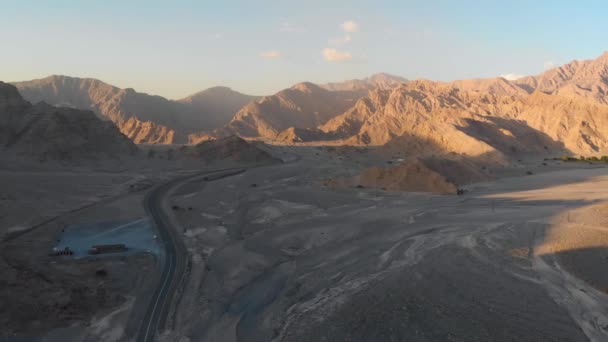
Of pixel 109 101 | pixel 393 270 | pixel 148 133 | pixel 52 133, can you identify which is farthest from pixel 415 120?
pixel 109 101

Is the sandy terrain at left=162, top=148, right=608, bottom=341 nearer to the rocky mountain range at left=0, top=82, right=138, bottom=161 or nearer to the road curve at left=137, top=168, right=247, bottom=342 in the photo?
the road curve at left=137, top=168, right=247, bottom=342

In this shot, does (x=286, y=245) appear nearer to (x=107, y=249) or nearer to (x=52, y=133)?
(x=107, y=249)

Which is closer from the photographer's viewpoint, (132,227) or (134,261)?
(134,261)

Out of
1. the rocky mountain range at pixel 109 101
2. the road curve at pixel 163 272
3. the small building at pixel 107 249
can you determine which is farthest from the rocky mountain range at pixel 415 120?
the small building at pixel 107 249

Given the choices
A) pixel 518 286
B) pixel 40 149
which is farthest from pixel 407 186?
pixel 40 149

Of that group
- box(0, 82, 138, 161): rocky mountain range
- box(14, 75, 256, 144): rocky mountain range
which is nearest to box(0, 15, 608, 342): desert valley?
box(0, 82, 138, 161): rocky mountain range

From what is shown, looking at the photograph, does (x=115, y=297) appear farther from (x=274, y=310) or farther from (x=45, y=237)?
(x=45, y=237)
